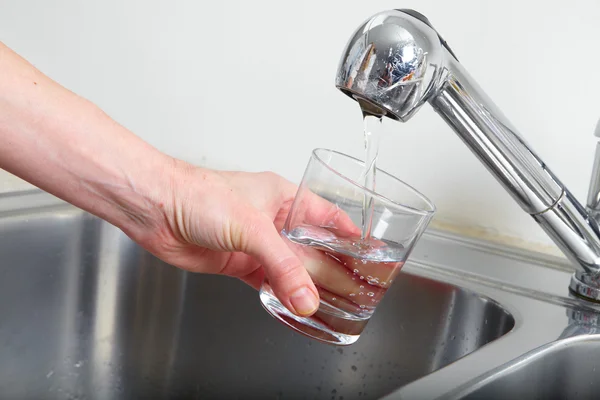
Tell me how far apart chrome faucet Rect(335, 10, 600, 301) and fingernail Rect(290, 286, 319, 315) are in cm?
15

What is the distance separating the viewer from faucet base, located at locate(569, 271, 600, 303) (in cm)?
80

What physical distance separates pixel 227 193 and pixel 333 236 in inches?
4.9

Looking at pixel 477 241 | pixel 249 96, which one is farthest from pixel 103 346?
pixel 477 241

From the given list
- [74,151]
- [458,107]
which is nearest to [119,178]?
[74,151]

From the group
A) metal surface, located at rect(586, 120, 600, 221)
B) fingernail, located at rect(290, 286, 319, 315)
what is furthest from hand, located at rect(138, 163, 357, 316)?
metal surface, located at rect(586, 120, 600, 221)

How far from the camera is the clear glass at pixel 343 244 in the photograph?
538mm

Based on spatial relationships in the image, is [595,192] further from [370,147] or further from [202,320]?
[202,320]

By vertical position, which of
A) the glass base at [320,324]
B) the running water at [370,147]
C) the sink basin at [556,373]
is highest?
the running water at [370,147]

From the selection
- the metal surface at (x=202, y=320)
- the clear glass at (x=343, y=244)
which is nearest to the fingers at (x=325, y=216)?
the clear glass at (x=343, y=244)

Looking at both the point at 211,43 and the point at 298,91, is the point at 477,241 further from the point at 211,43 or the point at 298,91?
the point at 211,43

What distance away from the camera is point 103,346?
95 cm

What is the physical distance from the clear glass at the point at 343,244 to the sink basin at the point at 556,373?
0.52 ft

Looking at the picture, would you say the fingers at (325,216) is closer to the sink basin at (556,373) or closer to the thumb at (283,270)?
the thumb at (283,270)

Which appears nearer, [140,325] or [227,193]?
[227,193]
